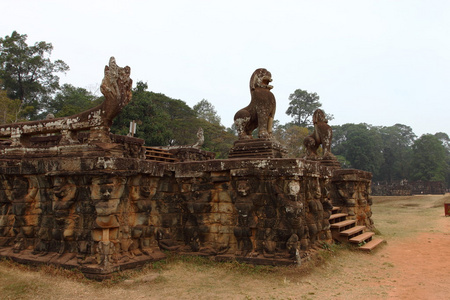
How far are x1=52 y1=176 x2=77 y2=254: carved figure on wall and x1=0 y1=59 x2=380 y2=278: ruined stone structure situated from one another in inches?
0.7

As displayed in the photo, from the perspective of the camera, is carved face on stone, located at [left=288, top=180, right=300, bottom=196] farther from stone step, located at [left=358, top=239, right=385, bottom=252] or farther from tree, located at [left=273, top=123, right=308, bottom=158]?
tree, located at [left=273, top=123, right=308, bottom=158]

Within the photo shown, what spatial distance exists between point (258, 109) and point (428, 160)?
47.0 meters

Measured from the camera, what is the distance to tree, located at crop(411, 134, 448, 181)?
4547 centimetres

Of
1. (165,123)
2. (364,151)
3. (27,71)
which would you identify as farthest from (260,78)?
(364,151)

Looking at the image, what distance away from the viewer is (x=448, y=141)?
221ft

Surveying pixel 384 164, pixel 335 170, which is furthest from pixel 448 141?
pixel 335 170

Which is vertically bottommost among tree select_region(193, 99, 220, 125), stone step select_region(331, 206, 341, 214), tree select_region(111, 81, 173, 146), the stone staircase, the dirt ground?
the dirt ground

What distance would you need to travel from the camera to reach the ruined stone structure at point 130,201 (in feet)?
18.8

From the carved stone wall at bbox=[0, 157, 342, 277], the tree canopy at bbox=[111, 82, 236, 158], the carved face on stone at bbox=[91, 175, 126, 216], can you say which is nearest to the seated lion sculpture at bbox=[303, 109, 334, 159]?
the carved stone wall at bbox=[0, 157, 342, 277]

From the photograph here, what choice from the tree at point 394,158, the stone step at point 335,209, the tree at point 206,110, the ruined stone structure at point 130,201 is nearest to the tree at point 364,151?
the tree at point 394,158

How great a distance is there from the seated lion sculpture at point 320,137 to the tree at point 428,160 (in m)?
40.8

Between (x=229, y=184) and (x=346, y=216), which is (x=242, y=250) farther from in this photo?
(x=346, y=216)

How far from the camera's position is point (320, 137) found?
1123 cm

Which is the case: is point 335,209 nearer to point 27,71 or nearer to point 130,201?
point 130,201
